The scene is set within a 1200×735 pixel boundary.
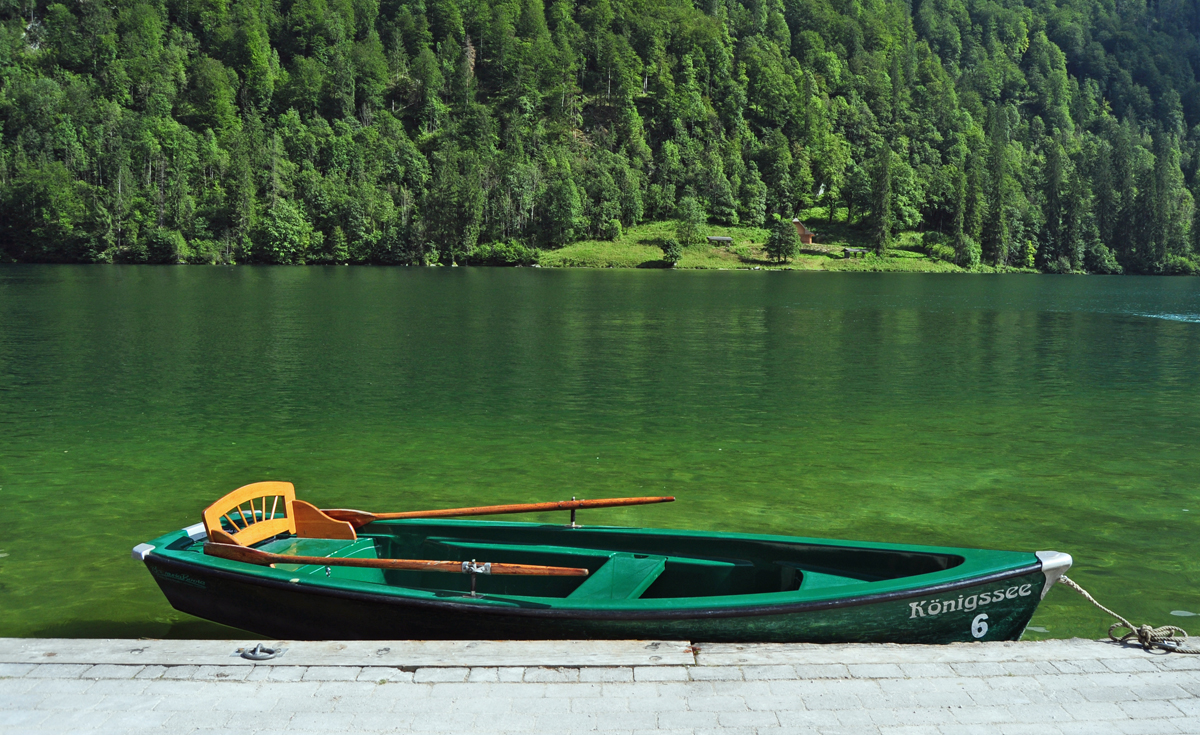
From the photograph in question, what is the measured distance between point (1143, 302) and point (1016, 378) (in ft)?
210

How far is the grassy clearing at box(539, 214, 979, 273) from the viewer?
151375mm

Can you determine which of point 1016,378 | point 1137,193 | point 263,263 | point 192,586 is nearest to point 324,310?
point 1016,378

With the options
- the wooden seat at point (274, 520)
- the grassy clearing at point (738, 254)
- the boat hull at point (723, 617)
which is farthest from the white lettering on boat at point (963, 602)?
the grassy clearing at point (738, 254)

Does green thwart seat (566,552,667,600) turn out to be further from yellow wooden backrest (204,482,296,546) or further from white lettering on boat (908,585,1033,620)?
yellow wooden backrest (204,482,296,546)

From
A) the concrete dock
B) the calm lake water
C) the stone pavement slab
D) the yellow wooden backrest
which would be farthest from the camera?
the calm lake water

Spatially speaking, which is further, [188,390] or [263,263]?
[263,263]

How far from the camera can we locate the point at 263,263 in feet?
483

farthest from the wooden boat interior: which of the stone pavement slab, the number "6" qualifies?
the stone pavement slab

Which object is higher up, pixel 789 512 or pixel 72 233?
pixel 72 233

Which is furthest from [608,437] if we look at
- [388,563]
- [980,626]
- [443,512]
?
[980,626]

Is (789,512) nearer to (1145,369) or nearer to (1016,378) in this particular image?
(1016,378)

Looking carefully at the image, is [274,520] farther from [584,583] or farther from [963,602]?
[963,602]

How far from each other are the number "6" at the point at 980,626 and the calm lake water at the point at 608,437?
8.48 feet

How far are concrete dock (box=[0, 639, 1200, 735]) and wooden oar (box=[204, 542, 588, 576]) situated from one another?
0.64m
